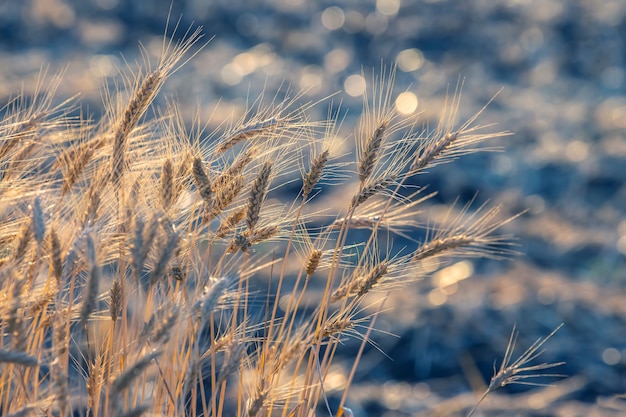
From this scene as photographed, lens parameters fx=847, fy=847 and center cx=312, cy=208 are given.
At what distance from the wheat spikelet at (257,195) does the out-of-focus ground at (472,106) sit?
1.47 meters

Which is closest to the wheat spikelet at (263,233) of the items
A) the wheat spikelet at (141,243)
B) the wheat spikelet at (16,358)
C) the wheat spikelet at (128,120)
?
the wheat spikelet at (128,120)

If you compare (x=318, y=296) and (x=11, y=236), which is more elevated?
(x=11, y=236)

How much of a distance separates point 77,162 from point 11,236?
0.22m

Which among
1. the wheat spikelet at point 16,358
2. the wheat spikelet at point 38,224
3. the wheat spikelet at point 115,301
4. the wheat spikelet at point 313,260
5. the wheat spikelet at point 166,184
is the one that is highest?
the wheat spikelet at point 166,184

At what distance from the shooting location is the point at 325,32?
26.1 ft

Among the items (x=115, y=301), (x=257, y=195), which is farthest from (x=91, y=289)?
(x=257, y=195)

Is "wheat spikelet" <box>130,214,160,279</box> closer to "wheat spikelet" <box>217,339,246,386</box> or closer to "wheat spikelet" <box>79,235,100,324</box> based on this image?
"wheat spikelet" <box>79,235,100,324</box>

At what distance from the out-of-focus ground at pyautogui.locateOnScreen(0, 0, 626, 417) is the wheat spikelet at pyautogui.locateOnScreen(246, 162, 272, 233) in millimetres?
1469

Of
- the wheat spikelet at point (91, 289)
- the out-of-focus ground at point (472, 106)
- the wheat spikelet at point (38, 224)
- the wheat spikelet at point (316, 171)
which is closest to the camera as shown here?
the wheat spikelet at point (91, 289)

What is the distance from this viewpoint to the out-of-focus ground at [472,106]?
3785 millimetres

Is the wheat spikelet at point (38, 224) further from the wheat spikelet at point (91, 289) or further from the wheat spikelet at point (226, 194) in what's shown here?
the wheat spikelet at point (226, 194)

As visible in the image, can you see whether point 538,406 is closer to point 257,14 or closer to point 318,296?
point 318,296

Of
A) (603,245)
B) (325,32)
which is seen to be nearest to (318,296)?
(603,245)

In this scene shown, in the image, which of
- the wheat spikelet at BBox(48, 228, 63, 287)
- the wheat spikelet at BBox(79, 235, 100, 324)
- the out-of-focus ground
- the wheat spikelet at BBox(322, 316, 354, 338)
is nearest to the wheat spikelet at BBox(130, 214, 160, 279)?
the wheat spikelet at BBox(79, 235, 100, 324)
